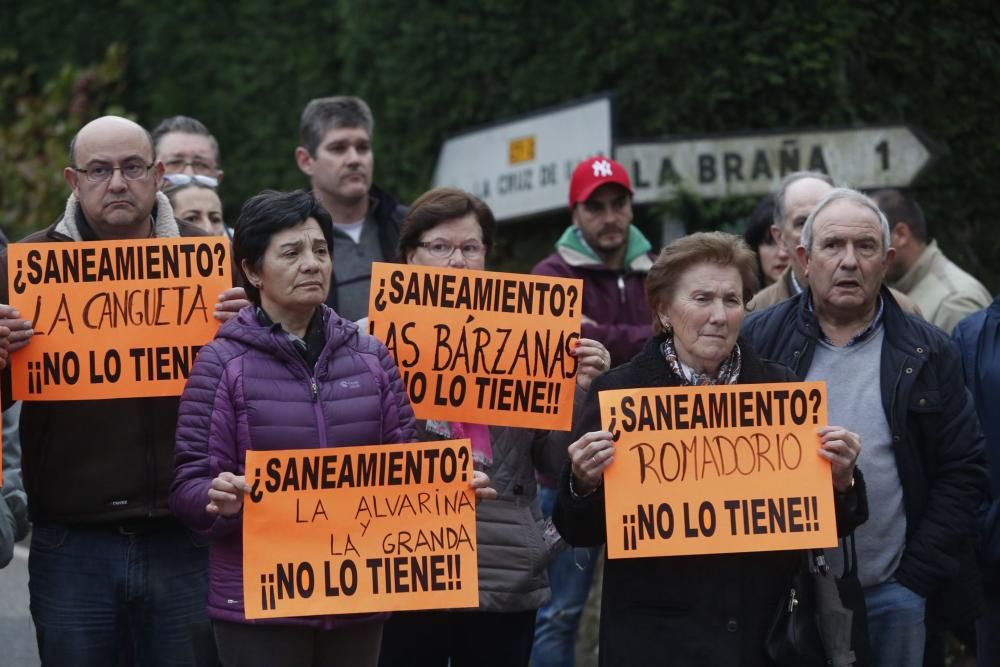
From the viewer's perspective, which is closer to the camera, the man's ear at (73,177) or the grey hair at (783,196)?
the man's ear at (73,177)

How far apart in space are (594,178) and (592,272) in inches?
15.6

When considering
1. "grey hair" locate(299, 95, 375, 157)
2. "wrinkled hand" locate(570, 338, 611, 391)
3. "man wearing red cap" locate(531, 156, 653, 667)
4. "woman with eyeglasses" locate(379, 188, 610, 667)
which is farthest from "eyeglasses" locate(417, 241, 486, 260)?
"grey hair" locate(299, 95, 375, 157)

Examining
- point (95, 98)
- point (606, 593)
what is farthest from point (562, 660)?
point (95, 98)

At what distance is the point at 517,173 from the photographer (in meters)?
9.40

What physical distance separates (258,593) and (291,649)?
0.67 feet

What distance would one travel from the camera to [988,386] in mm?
5820

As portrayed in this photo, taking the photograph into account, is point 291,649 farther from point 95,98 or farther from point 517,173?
point 95,98

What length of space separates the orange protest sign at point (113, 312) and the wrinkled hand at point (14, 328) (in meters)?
0.03

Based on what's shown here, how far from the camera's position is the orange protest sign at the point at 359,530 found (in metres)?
4.52

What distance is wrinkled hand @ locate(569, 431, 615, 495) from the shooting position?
4609mm

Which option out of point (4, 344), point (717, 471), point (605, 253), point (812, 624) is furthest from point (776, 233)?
point (4, 344)

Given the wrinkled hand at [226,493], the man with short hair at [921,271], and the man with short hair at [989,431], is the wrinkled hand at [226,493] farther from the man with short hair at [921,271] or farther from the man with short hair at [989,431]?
the man with short hair at [921,271]

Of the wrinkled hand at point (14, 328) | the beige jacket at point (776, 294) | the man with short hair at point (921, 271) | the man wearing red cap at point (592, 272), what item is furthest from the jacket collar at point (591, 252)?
the wrinkled hand at point (14, 328)

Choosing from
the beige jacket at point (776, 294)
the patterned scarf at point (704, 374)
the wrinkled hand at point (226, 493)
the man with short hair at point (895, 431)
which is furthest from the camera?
the beige jacket at point (776, 294)
